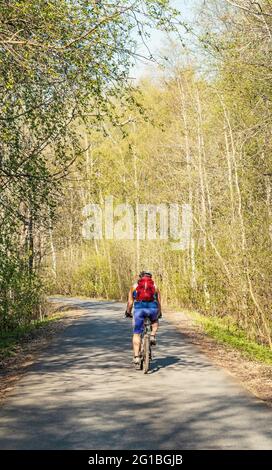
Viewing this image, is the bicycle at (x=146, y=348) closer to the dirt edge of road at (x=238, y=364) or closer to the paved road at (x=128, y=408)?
the paved road at (x=128, y=408)

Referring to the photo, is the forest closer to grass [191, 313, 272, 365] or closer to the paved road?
grass [191, 313, 272, 365]

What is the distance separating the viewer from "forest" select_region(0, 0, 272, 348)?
10.0 metres

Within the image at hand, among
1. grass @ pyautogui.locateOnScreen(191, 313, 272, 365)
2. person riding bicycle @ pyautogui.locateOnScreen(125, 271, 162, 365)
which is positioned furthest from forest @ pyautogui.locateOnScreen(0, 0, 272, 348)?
person riding bicycle @ pyautogui.locateOnScreen(125, 271, 162, 365)

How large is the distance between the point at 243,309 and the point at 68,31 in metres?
12.9

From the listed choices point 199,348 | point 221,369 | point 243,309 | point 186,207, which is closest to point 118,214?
point 186,207

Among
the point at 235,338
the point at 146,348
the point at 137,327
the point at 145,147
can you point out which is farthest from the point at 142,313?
the point at 145,147

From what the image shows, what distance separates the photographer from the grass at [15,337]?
1520cm

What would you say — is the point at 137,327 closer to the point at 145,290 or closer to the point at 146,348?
the point at 146,348

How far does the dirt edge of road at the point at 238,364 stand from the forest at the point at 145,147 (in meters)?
2.09

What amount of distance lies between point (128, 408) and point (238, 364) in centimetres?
495

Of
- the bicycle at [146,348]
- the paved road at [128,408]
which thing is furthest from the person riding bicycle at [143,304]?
the paved road at [128,408]

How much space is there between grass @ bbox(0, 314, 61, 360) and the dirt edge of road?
4518 millimetres

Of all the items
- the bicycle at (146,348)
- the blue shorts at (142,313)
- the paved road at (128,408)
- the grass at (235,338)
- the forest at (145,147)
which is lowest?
the grass at (235,338)

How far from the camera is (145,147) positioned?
38000 millimetres
